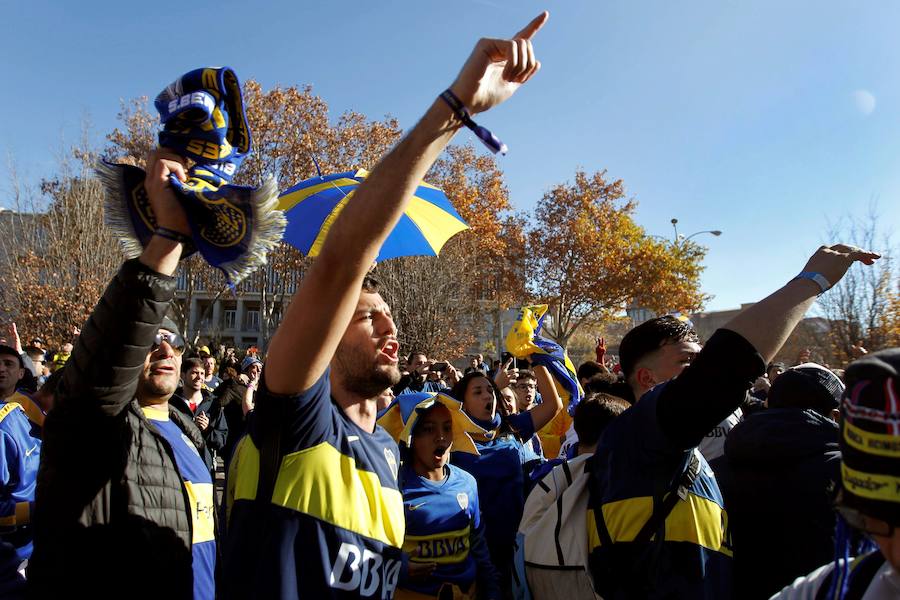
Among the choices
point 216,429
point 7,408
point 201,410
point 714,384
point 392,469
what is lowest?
point 216,429

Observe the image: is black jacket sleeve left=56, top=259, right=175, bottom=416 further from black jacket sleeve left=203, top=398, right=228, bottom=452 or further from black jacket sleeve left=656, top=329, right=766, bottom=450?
black jacket sleeve left=203, top=398, right=228, bottom=452

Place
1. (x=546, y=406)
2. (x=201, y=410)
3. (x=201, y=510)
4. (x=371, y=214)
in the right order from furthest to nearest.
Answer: (x=201, y=410) < (x=546, y=406) < (x=201, y=510) < (x=371, y=214)

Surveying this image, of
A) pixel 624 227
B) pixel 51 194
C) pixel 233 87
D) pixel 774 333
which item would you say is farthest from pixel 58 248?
pixel 624 227

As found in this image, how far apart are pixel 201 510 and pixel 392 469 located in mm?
951

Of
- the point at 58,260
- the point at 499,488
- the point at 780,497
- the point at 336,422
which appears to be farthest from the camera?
the point at 58,260

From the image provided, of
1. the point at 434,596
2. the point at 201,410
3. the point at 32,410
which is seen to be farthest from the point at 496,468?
the point at 201,410

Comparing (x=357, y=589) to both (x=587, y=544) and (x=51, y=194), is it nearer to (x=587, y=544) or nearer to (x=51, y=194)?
(x=587, y=544)

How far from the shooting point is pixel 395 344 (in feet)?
6.70

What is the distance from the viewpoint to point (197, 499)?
7.86 feet

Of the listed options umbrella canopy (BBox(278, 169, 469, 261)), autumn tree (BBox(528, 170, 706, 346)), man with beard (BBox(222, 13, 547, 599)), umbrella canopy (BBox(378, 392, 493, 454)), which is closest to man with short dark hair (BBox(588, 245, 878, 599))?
man with beard (BBox(222, 13, 547, 599))

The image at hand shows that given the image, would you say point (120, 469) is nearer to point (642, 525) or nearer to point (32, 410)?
point (642, 525)

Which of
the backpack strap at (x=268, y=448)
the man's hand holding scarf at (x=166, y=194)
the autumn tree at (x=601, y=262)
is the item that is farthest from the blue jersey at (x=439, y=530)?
the autumn tree at (x=601, y=262)

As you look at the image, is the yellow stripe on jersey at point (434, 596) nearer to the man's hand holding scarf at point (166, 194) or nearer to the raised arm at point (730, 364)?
the raised arm at point (730, 364)

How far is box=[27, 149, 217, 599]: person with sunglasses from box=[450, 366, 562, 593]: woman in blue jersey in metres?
2.12
